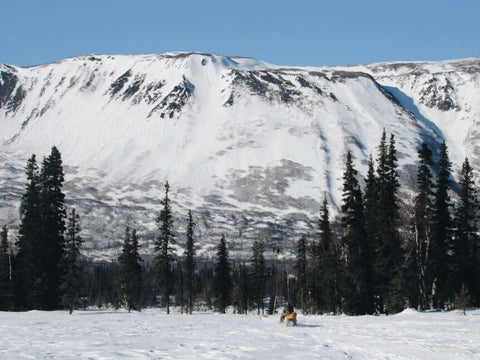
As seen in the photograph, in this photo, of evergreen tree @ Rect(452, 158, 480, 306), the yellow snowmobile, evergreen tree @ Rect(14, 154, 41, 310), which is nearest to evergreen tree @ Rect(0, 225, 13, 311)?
evergreen tree @ Rect(14, 154, 41, 310)

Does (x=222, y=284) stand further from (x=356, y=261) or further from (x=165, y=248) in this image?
(x=356, y=261)

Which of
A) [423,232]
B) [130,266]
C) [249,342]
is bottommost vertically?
[249,342]

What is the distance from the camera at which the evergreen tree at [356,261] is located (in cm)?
5353

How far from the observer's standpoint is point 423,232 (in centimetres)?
5394

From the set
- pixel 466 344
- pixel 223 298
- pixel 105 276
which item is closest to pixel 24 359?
pixel 466 344

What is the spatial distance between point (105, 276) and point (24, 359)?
464 feet

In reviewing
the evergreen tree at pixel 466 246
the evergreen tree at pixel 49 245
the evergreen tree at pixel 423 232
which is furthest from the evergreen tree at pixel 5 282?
the evergreen tree at pixel 466 246

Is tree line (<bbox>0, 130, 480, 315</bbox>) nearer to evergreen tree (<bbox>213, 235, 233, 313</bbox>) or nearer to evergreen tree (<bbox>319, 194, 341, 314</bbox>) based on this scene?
evergreen tree (<bbox>319, 194, 341, 314</bbox>)

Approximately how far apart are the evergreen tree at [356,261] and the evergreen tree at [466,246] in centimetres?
877

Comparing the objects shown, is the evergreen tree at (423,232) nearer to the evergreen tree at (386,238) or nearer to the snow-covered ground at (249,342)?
the evergreen tree at (386,238)

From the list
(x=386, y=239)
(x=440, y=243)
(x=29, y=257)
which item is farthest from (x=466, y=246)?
(x=29, y=257)

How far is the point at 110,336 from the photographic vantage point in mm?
26484

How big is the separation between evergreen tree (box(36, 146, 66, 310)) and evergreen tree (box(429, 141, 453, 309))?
34403 mm

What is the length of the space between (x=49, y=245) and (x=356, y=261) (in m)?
29.7
